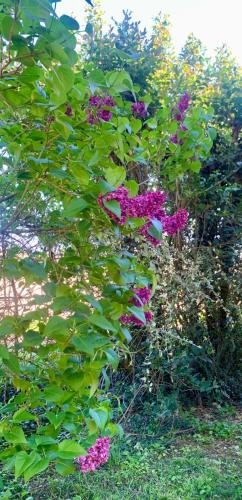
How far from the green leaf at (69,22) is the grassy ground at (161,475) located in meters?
1.93

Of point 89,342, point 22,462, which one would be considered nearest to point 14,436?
point 22,462

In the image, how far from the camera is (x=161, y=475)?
222 cm

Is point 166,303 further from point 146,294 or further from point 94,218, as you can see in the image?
point 94,218

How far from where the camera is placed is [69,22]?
25.1 inches

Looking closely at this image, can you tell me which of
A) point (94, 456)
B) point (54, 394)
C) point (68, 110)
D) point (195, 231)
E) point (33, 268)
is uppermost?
point (195, 231)

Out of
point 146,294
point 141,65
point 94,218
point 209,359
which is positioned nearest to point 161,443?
point 209,359

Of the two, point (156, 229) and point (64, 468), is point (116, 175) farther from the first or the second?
point (64, 468)

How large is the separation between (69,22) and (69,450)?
0.80m

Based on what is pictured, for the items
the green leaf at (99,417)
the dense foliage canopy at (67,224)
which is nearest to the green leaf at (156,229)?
the dense foliage canopy at (67,224)

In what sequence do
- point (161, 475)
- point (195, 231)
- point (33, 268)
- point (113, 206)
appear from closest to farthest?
point (113, 206) < point (33, 268) < point (161, 475) < point (195, 231)

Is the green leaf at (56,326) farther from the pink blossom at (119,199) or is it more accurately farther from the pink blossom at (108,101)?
the pink blossom at (108,101)

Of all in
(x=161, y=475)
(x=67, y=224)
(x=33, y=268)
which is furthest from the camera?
(x=161, y=475)

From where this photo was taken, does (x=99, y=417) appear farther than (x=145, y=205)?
Yes

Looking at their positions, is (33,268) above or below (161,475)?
above
